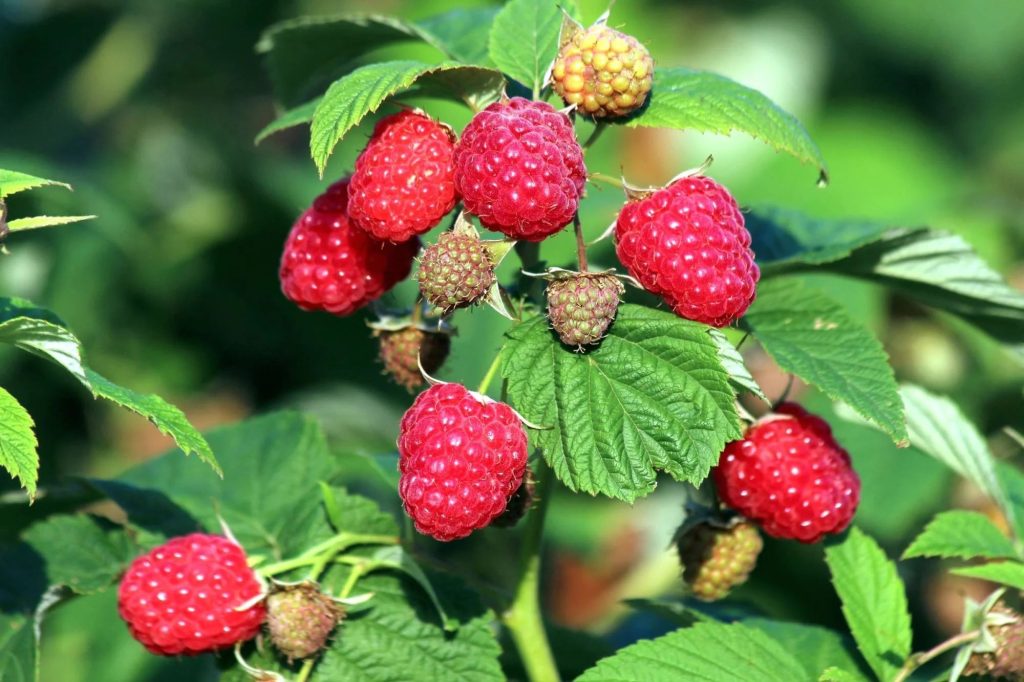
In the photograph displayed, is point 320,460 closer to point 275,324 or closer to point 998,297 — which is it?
point 998,297

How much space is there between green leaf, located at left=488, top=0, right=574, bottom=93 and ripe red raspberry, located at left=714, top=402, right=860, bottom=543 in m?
0.60

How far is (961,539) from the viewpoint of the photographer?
1817 mm

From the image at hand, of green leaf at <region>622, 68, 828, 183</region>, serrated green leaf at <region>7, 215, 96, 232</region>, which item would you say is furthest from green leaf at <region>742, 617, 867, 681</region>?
serrated green leaf at <region>7, 215, 96, 232</region>

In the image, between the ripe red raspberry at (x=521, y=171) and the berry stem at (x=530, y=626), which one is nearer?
the ripe red raspberry at (x=521, y=171)

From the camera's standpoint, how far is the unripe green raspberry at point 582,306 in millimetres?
1537

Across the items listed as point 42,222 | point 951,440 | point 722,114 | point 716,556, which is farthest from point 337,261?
point 951,440

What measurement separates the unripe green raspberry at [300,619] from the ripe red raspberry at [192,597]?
0.16 ft

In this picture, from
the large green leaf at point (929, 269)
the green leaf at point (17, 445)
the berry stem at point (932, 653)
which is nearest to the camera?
the green leaf at point (17, 445)

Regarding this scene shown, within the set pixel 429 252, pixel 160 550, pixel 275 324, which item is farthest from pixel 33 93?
pixel 429 252

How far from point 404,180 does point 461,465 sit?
14.4 inches

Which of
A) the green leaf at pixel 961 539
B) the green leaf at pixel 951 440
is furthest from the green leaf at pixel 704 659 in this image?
the green leaf at pixel 951 440

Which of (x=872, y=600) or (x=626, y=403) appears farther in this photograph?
(x=872, y=600)

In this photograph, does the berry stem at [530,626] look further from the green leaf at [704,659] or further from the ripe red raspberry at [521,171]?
the ripe red raspberry at [521,171]

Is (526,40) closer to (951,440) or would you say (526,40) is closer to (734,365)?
(734,365)
